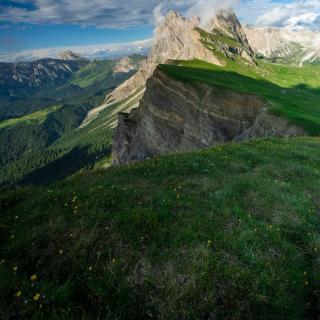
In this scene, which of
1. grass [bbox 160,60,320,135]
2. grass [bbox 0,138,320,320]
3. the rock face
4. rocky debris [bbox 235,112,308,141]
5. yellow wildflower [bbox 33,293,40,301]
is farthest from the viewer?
the rock face

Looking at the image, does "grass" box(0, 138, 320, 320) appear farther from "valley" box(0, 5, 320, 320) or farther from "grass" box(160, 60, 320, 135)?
"grass" box(160, 60, 320, 135)

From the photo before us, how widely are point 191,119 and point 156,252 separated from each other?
73.8m

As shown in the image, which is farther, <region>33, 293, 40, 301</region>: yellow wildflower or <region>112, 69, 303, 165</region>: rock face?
<region>112, 69, 303, 165</region>: rock face

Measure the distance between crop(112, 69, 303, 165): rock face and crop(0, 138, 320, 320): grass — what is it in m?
50.4

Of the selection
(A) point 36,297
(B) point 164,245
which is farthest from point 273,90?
(A) point 36,297

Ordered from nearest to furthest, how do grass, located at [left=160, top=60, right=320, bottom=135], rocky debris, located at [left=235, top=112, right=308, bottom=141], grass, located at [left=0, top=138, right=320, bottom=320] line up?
grass, located at [left=0, top=138, right=320, bottom=320]
rocky debris, located at [left=235, top=112, right=308, bottom=141]
grass, located at [left=160, top=60, right=320, bottom=135]

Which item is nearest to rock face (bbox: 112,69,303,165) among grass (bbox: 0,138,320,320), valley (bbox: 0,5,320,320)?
valley (bbox: 0,5,320,320)

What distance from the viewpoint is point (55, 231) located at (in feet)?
28.2

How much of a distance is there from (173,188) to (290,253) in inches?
193

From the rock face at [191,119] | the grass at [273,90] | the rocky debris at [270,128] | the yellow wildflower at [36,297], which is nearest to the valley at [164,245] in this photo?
the yellow wildflower at [36,297]

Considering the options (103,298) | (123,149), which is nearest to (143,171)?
(103,298)

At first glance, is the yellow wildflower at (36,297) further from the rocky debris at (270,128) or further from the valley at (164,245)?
the rocky debris at (270,128)

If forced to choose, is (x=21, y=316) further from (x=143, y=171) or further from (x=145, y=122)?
(x=145, y=122)

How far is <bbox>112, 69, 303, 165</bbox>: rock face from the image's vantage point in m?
67.9
